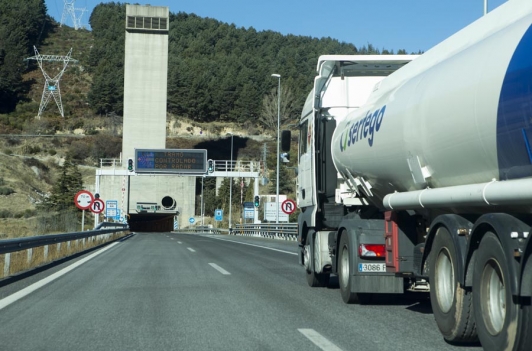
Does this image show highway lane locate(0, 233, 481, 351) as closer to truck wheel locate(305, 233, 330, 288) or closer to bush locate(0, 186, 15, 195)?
truck wheel locate(305, 233, 330, 288)

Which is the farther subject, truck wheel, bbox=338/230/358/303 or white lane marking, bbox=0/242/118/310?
white lane marking, bbox=0/242/118/310

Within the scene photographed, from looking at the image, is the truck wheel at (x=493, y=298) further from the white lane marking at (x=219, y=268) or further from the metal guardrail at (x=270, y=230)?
the metal guardrail at (x=270, y=230)

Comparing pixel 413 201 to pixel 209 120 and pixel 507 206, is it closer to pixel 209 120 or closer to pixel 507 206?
pixel 507 206

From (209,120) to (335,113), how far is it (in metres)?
134

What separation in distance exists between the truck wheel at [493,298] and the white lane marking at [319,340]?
4.54 feet

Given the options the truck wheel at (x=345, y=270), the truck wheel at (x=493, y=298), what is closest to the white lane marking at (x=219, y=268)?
the truck wheel at (x=345, y=270)

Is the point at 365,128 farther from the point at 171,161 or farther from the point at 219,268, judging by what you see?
the point at 171,161

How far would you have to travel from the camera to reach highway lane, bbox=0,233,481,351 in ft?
22.8

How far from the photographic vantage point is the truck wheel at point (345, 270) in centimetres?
977

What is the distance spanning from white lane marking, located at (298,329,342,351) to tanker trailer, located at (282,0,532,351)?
3.74 feet

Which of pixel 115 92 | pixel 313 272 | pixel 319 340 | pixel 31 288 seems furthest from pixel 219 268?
pixel 115 92

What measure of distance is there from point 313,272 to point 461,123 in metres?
6.16

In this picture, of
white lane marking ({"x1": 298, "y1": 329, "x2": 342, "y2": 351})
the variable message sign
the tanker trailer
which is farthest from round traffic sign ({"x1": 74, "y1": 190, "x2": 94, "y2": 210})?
the variable message sign

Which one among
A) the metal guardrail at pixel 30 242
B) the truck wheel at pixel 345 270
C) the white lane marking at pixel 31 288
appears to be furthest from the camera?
the metal guardrail at pixel 30 242
